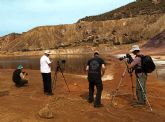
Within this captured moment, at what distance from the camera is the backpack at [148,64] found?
47.1ft

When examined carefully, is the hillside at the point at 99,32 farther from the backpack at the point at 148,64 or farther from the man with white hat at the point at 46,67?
the backpack at the point at 148,64

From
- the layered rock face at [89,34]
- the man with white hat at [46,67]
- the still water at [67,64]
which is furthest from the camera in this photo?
the layered rock face at [89,34]

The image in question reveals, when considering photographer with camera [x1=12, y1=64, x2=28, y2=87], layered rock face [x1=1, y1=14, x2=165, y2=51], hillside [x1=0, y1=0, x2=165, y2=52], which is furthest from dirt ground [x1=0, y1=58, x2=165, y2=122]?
hillside [x1=0, y1=0, x2=165, y2=52]

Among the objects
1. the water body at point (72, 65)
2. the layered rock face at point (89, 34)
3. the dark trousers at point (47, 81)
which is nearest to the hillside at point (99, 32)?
the layered rock face at point (89, 34)

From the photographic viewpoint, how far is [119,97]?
16.9 metres

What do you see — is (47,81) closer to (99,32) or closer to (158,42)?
(158,42)

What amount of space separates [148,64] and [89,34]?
15707 centimetres

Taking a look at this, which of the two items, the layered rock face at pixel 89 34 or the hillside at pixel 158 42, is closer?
the hillside at pixel 158 42

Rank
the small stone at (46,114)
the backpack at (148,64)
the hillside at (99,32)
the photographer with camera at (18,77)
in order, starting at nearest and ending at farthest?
the small stone at (46,114) < the backpack at (148,64) < the photographer with camera at (18,77) < the hillside at (99,32)

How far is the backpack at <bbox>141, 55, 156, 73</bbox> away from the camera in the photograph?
14.4m

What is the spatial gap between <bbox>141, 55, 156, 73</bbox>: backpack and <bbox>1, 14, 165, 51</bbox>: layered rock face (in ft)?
374

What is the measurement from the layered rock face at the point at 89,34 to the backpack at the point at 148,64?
114066mm

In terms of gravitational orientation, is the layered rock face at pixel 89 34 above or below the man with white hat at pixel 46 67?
above

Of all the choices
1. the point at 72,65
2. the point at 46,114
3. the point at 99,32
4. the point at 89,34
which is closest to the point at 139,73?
the point at 46,114
